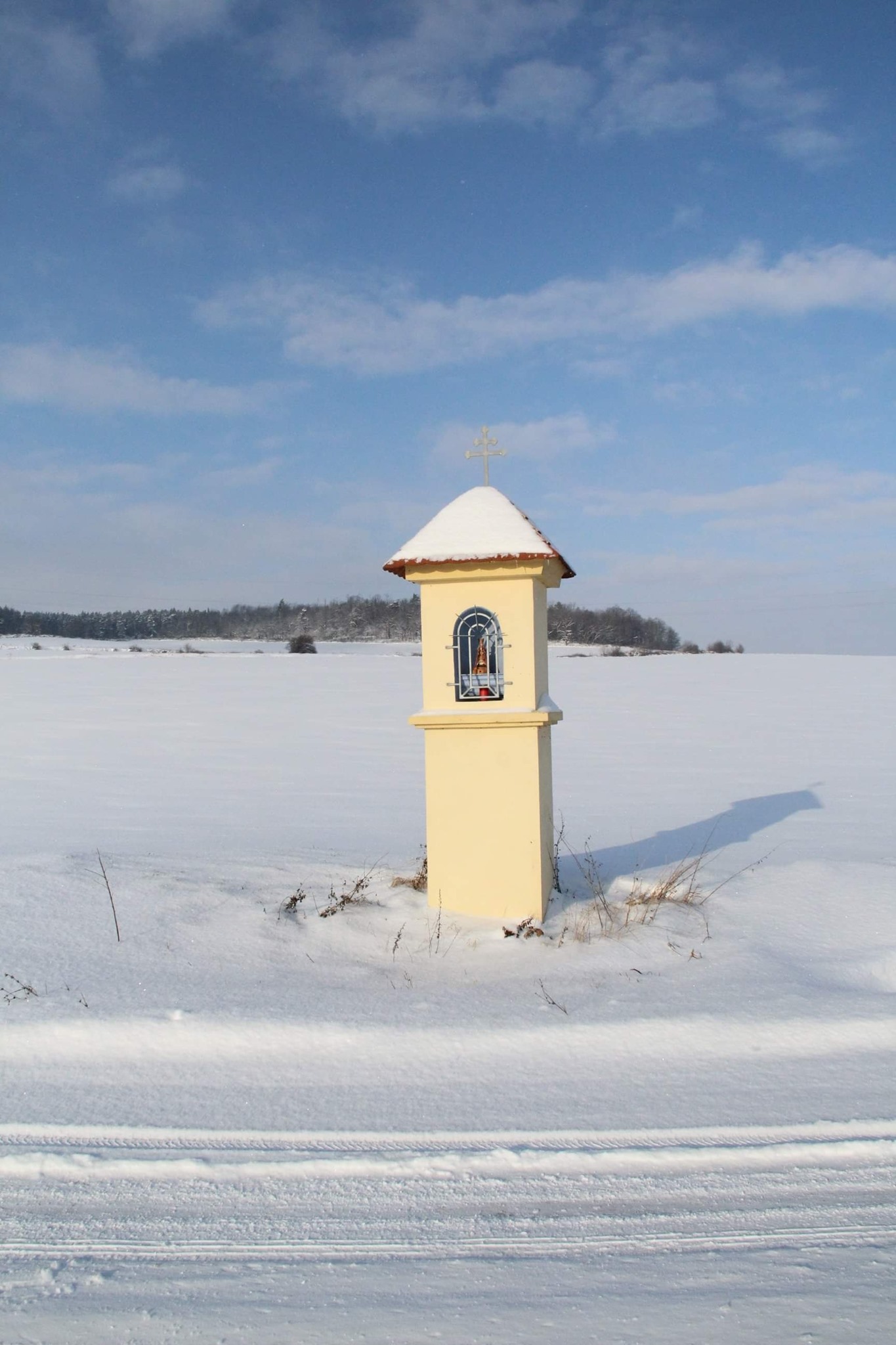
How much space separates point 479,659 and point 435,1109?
3268 mm

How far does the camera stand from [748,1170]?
10.8 ft

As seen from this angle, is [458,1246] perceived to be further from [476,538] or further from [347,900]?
[476,538]

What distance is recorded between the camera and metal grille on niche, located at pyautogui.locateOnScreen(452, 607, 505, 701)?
6.34 meters

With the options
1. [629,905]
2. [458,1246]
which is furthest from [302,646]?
[458,1246]

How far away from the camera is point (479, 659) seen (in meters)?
6.38

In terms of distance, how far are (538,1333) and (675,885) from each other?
15.0 ft

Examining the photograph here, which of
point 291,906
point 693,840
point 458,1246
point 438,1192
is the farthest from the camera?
point 693,840

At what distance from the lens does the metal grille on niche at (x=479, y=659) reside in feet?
20.8

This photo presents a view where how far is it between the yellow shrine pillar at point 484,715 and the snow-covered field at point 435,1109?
357mm

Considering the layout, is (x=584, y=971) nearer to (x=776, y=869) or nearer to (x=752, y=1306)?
(x=752, y=1306)

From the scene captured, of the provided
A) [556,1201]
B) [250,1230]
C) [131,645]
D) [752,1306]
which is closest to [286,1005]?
[250,1230]

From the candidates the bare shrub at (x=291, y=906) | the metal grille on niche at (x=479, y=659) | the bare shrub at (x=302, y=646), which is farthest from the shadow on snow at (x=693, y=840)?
the bare shrub at (x=302, y=646)

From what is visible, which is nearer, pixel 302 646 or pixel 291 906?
pixel 291 906

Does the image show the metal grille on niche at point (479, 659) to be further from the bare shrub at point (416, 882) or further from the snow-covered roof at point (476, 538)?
the bare shrub at point (416, 882)
